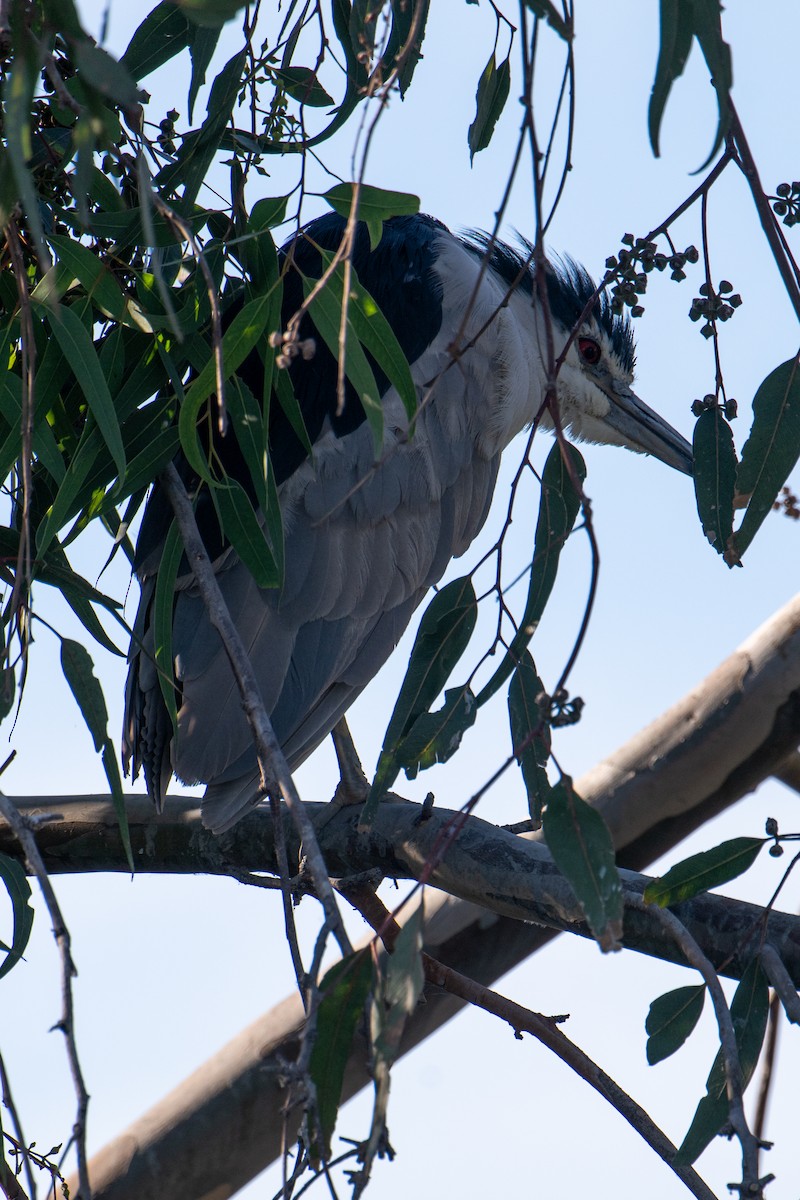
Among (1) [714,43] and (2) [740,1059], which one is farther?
(2) [740,1059]

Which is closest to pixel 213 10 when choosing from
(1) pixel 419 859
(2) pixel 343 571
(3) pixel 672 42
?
(3) pixel 672 42

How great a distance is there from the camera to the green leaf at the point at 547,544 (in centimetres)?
110

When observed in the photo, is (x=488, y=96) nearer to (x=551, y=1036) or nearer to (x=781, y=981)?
(x=781, y=981)

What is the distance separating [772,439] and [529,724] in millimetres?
333

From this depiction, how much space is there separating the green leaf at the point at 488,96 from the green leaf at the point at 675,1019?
0.84 meters

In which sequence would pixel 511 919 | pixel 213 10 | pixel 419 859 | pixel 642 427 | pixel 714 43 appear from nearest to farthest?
pixel 213 10
pixel 714 43
pixel 419 859
pixel 511 919
pixel 642 427

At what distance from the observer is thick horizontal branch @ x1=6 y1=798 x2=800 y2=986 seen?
4.38 feet

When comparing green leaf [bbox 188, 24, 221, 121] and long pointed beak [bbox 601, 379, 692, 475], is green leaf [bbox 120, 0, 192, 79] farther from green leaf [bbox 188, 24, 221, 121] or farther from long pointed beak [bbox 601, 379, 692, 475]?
long pointed beak [bbox 601, 379, 692, 475]

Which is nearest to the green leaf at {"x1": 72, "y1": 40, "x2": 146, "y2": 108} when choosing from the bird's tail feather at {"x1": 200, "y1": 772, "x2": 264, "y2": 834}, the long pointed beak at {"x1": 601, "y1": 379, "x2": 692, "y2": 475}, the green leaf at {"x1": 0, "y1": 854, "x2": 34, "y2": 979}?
the green leaf at {"x1": 0, "y1": 854, "x2": 34, "y2": 979}

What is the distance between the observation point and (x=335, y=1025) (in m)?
0.88

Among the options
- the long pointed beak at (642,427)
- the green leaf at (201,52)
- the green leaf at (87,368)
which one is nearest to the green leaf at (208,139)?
the green leaf at (201,52)

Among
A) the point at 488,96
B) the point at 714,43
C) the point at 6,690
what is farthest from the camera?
the point at 488,96

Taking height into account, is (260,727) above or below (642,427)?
below

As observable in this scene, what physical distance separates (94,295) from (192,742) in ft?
2.58
